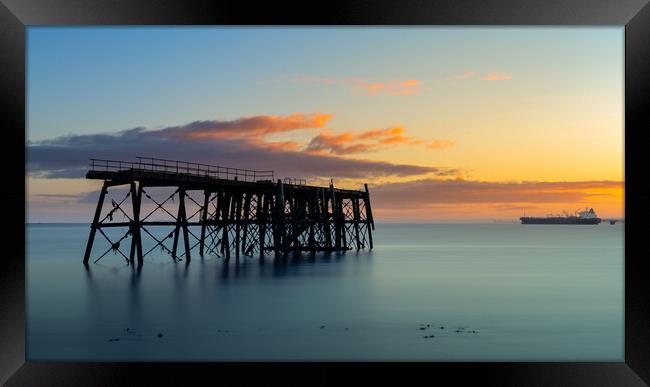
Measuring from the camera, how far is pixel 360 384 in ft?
37.0

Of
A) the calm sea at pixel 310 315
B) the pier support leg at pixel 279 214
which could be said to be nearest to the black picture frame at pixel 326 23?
the calm sea at pixel 310 315

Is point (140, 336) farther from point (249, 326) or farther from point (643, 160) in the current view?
point (643, 160)

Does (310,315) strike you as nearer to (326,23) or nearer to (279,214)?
(279,214)

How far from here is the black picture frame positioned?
1108 cm

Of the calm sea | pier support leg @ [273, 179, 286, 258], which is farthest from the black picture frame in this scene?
pier support leg @ [273, 179, 286, 258]

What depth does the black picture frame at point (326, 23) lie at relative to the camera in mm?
11078

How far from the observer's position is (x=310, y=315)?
2659 cm

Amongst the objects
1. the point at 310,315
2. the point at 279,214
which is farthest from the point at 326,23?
the point at 279,214

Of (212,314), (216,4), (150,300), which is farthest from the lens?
(150,300)

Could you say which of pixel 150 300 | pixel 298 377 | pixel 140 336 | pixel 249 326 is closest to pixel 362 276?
pixel 150 300

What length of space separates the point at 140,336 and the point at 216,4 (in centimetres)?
1309

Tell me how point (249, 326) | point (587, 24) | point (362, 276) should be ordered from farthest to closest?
point (362, 276)
point (249, 326)
point (587, 24)

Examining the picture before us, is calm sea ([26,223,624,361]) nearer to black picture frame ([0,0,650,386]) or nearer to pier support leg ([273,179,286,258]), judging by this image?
pier support leg ([273,179,286,258])

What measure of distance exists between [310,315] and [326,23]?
54.0ft
